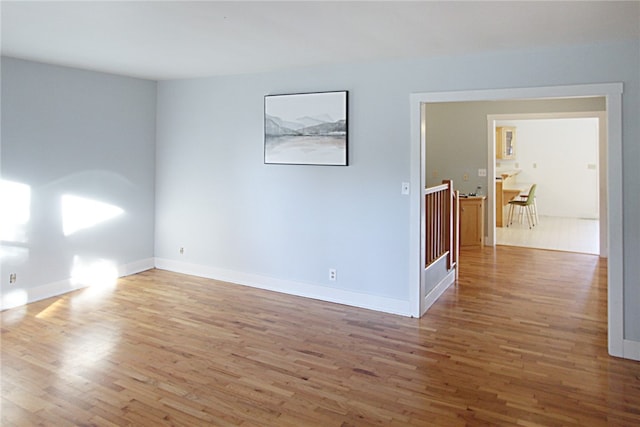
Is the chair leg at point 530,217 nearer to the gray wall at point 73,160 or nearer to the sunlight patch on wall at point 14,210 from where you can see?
the gray wall at point 73,160

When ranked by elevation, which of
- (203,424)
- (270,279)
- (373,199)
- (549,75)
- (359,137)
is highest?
(549,75)

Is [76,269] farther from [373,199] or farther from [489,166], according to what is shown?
[489,166]

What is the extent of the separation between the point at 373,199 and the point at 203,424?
99.0 inches

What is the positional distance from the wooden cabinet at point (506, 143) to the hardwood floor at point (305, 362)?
605 cm

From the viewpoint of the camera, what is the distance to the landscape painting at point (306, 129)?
14.5 ft

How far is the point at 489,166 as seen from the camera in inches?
301

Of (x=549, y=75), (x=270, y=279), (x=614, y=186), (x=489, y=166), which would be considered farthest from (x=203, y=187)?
(x=489, y=166)

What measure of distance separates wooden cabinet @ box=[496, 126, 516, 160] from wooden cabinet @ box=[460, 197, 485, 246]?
3.54 meters

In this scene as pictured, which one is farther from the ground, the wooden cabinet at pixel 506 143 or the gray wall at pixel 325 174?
the wooden cabinet at pixel 506 143

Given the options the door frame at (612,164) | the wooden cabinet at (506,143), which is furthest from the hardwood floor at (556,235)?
the door frame at (612,164)

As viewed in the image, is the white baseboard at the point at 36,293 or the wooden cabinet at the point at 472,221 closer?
the white baseboard at the point at 36,293

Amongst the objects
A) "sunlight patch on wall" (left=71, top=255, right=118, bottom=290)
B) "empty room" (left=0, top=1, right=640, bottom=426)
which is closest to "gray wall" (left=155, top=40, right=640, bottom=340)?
"empty room" (left=0, top=1, right=640, bottom=426)

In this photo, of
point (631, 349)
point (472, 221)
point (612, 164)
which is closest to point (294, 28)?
point (612, 164)

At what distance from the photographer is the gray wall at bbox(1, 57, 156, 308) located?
4.28 meters
